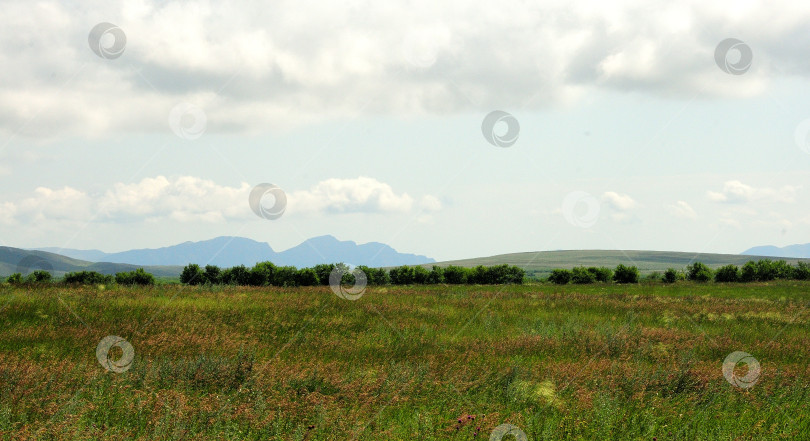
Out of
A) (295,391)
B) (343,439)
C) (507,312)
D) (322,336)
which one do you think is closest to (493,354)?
(322,336)

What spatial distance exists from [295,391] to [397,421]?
5.29 feet

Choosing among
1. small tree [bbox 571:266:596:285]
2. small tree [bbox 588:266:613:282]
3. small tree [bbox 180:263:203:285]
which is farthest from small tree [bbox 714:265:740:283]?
small tree [bbox 180:263:203:285]

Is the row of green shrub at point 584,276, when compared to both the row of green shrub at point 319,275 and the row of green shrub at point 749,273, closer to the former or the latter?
the row of green shrub at point 319,275

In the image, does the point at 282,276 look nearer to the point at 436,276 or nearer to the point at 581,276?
the point at 436,276

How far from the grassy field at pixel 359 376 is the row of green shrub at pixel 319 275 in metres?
17.6

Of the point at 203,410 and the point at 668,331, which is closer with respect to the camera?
the point at 203,410

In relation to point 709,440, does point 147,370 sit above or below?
above

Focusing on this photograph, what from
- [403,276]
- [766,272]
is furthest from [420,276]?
[766,272]

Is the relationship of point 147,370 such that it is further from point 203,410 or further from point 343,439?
point 343,439

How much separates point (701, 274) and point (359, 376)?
78.5m

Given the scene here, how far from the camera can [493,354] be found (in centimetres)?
1140

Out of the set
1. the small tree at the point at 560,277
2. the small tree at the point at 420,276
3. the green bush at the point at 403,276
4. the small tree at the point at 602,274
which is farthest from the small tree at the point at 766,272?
the green bush at the point at 403,276

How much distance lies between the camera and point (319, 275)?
169 ft

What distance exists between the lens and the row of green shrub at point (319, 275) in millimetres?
45312
